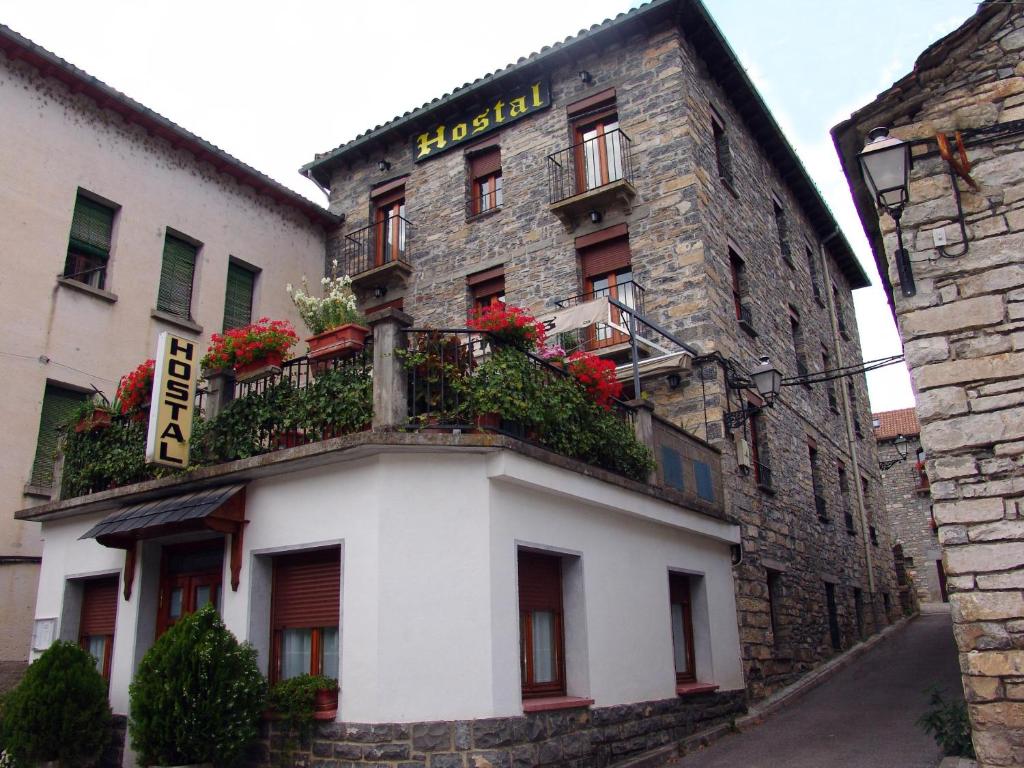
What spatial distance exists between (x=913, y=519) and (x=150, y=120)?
2837 cm

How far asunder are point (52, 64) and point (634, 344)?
30.5 ft

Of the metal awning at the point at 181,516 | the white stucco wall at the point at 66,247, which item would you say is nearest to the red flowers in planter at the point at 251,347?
the metal awning at the point at 181,516

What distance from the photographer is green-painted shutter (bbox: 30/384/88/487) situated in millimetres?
11219

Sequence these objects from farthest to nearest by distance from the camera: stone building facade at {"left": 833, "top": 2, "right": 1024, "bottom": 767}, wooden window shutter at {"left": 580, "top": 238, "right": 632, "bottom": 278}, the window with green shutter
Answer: wooden window shutter at {"left": 580, "top": 238, "right": 632, "bottom": 278}
the window with green shutter
stone building facade at {"left": 833, "top": 2, "right": 1024, "bottom": 767}

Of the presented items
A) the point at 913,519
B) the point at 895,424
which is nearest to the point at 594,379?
the point at 913,519

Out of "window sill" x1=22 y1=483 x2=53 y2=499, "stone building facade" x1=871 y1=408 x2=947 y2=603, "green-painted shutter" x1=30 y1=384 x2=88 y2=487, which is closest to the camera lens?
"window sill" x1=22 y1=483 x2=53 y2=499

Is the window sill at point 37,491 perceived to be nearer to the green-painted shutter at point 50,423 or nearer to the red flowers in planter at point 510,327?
the green-painted shutter at point 50,423

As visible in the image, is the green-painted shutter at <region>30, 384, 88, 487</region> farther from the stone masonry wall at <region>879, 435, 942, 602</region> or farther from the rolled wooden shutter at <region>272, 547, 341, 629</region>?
the stone masonry wall at <region>879, 435, 942, 602</region>

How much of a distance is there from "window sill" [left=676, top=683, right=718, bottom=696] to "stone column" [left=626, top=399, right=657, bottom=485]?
274 centimetres

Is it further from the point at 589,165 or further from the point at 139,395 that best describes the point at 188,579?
the point at 589,165

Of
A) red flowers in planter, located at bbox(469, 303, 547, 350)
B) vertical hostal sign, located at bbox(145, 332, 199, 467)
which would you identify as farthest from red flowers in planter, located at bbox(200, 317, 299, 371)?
red flowers in planter, located at bbox(469, 303, 547, 350)

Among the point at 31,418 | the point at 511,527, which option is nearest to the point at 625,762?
the point at 511,527

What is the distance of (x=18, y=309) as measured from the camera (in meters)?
11.4

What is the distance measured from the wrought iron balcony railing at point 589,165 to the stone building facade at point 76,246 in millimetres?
5466
